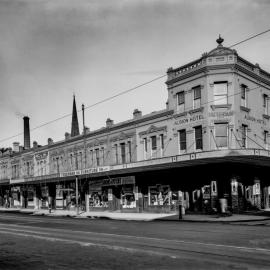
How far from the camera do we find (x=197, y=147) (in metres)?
28.9

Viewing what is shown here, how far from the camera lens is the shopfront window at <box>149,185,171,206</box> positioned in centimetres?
3106

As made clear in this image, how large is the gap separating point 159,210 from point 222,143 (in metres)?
7.92

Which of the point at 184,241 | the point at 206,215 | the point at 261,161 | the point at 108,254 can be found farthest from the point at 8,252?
the point at 261,161

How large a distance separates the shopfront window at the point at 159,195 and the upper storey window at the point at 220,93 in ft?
26.0

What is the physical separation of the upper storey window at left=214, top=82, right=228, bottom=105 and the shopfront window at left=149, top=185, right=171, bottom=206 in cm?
793

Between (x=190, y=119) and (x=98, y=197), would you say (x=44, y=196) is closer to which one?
(x=98, y=197)

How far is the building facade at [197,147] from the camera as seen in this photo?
27.4 meters

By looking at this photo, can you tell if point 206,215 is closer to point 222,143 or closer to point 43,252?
point 222,143

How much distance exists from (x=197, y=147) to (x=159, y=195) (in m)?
5.58

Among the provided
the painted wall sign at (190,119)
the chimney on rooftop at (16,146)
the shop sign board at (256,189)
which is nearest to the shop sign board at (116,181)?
the painted wall sign at (190,119)

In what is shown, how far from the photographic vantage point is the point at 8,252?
12.2m

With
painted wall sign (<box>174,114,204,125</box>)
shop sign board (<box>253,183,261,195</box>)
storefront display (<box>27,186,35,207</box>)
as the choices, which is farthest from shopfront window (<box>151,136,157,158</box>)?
storefront display (<box>27,186,35,207</box>)

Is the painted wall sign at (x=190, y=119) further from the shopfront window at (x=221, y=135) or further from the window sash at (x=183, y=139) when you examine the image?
the shopfront window at (x=221, y=135)

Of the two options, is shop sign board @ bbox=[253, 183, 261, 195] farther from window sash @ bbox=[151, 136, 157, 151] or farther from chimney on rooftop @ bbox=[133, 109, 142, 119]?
chimney on rooftop @ bbox=[133, 109, 142, 119]
